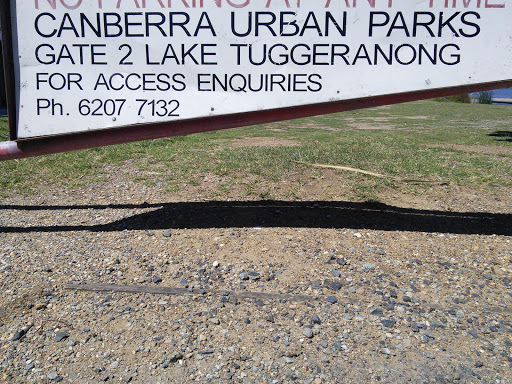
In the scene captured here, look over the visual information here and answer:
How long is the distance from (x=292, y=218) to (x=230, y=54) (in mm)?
1733

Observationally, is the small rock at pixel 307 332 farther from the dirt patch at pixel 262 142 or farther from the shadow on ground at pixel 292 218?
the dirt patch at pixel 262 142

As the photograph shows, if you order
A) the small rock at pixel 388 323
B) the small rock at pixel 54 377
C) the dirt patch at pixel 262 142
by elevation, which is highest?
the dirt patch at pixel 262 142

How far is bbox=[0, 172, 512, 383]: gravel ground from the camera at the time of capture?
8.36ft

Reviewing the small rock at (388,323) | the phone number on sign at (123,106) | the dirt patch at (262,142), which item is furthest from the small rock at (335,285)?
the dirt patch at (262,142)

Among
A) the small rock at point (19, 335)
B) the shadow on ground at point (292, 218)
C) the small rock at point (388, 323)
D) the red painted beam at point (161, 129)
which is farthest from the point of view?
the shadow on ground at point (292, 218)

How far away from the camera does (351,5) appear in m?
3.92

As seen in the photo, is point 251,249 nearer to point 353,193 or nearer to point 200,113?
point 200,113

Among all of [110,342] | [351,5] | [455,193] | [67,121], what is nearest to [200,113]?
[67,121]

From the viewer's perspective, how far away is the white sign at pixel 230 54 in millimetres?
3928

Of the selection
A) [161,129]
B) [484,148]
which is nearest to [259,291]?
[161,129]

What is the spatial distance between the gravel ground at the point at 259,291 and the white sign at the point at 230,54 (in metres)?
1.13

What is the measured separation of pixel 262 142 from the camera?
32.8ft

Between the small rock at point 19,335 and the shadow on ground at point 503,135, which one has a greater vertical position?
the shadow on ground at point 503,135

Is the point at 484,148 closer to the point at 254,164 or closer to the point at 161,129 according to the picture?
the point at 254,164
